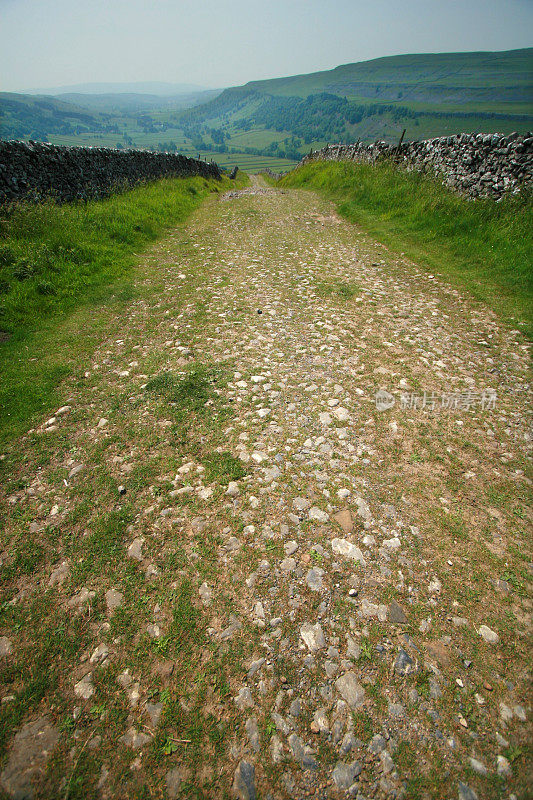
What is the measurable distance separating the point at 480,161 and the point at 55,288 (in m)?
15.6

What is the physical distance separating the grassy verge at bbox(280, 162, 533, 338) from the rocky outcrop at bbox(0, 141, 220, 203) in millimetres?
11946

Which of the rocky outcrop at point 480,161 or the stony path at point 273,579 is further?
the rocky outcrop at point 480,161

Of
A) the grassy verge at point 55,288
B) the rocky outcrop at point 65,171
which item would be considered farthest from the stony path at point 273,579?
the rocky outcrop at point 65,171

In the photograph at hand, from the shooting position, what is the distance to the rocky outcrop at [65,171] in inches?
470

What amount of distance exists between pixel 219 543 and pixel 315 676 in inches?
58.5

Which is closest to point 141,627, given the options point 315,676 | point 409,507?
point 315,676

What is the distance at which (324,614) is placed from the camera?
10.7 ft

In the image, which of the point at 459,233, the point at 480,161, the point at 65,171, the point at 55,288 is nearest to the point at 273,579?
the point at 55,288

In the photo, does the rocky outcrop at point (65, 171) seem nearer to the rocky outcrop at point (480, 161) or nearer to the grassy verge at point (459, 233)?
the grassy verge at point (459, 233)

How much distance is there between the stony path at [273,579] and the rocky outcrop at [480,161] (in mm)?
8969

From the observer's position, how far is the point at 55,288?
30.1 ft

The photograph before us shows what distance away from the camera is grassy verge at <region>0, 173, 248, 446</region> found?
20.4 feet

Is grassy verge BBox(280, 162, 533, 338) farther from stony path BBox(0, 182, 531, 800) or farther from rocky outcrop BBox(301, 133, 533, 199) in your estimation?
stony path BBox(0, 182, 531, 800)

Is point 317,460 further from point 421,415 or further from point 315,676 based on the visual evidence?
point 315,676
